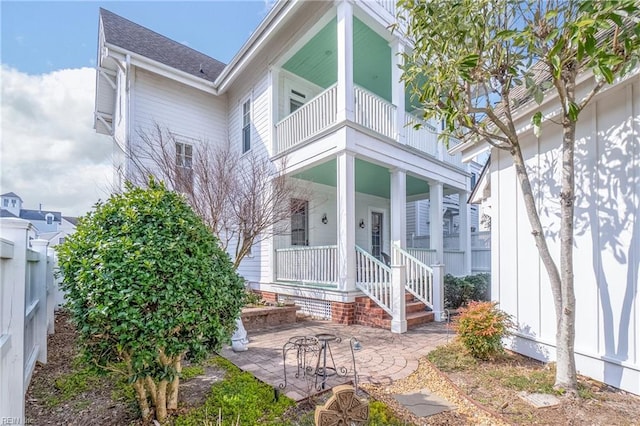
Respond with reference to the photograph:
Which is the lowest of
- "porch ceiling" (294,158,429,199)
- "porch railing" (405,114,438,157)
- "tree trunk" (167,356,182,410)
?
"tree trunk" (167,356,182,410)

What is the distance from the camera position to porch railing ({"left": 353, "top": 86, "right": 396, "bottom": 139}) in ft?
24.1

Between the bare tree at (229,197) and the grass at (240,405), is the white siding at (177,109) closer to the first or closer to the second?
the bare tree at (229,197)

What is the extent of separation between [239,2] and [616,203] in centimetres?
889

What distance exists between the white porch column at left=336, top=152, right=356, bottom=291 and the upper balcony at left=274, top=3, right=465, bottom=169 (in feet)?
3.26

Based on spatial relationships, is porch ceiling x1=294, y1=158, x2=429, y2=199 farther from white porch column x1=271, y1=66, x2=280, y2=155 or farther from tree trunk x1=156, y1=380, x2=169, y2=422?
tree trunk x1=156, y1=380, x2=169, y2=422

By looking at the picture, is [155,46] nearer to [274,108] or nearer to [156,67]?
[156,67]

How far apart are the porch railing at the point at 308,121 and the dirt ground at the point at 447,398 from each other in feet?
17.7

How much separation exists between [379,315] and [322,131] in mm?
4097

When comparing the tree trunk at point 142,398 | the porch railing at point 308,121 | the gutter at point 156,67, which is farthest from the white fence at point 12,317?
the gutter at point 156,67

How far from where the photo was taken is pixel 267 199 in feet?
22.1

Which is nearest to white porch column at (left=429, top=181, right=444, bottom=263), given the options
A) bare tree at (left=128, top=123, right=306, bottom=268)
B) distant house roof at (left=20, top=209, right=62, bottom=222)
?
bare tree at (left=128, top=123, right=306, bottom=268)

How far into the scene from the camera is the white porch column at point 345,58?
679cm

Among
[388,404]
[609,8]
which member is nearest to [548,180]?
[609,8]

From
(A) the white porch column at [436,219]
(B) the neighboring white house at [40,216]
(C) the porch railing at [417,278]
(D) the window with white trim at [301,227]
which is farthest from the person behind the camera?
(B) the neighboring white house at [40,216]
